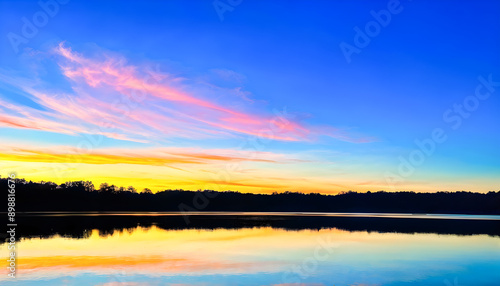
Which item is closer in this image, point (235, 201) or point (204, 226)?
point (204, 226)

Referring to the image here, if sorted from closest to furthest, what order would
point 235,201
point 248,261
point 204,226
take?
point 248,261, point 204,226, point 235,201

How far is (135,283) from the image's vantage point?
1875 centimetres

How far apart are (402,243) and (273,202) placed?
143m

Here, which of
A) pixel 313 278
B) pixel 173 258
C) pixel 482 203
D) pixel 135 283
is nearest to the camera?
pixel 135 283

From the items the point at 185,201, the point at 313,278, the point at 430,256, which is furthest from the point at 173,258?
the point at 185,201

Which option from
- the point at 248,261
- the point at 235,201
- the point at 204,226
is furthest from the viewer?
the point at 235,201

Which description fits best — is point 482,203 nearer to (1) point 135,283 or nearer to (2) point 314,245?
(2) point 314,245

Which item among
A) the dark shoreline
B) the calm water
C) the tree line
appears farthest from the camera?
the tree line

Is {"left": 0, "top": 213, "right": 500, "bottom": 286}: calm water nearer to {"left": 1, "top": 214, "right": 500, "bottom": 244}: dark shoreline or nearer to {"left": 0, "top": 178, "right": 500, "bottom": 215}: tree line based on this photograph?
{"left": 1, "top": 214, "right": 500, "bottom": 244}: dark shoreline

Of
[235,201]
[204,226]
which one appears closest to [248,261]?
[204,226]

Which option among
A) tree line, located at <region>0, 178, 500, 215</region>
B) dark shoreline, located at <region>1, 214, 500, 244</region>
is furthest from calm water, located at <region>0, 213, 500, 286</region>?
tree line, located at <region>0, 178, 500, 215</region>

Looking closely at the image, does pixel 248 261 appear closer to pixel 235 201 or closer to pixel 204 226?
pixel 204 226

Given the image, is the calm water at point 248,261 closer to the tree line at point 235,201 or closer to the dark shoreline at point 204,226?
the dark shoreline at point 204,226

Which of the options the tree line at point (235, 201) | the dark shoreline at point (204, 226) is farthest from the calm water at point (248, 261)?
the tree line at point (235, 201)
